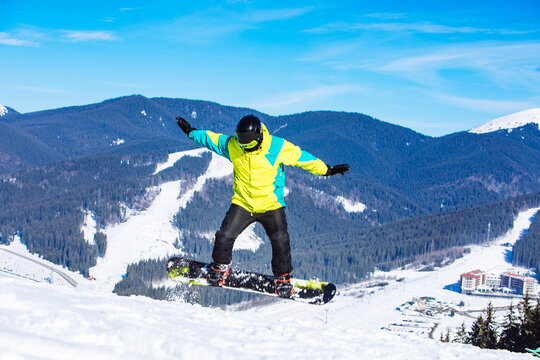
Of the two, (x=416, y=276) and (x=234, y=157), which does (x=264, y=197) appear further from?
(x=416, y=276)

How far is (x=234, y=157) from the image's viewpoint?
9.62m

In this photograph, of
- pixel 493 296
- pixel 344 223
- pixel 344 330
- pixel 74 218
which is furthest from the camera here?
pixel 344 223

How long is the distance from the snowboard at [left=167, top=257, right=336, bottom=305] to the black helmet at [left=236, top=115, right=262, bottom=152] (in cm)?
319

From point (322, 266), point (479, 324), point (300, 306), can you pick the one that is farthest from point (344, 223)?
point (479, 324)

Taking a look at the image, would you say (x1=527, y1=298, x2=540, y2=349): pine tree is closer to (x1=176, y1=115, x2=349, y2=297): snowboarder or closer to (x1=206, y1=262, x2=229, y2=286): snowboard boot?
(x1=176, y1=115, x2=349, y2=297): snowboarder

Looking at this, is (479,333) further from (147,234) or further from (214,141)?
(147,234)

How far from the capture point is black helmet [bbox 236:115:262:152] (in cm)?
896

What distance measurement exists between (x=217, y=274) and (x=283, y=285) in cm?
150

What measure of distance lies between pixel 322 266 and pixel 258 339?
114m

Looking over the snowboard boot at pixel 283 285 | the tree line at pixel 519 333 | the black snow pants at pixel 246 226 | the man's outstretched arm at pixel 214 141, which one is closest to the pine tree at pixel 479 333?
the tree line at pixel 519 333

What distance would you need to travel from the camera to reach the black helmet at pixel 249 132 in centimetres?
896

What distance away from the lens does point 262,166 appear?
30.8 feet

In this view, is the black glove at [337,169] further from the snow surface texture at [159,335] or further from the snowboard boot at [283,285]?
the snow surface texture at [159,335]

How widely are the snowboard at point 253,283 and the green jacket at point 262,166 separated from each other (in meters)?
1.94
